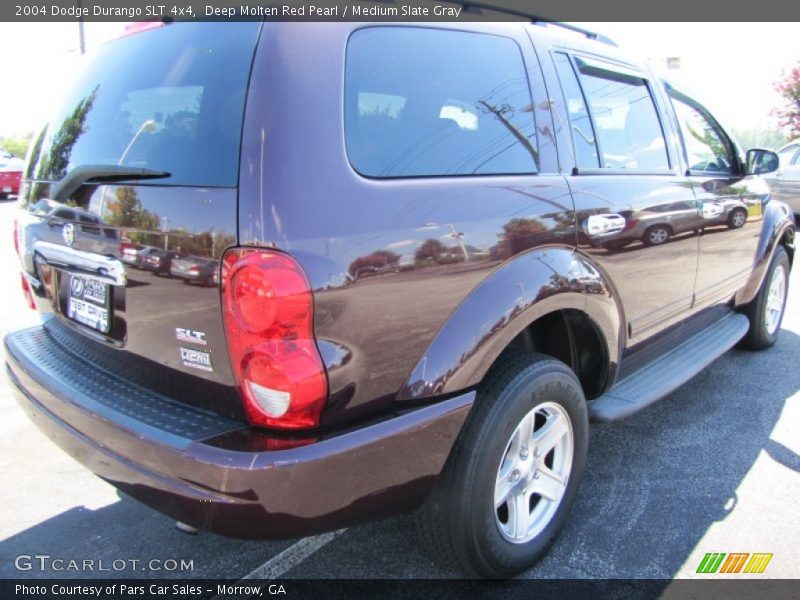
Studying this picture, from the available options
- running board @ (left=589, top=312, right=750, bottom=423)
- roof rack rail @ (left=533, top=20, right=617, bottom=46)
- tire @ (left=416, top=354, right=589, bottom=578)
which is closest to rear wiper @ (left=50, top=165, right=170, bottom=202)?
tire @ (left=416, top=354, right=589, bottom=578)

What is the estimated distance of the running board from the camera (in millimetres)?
2609

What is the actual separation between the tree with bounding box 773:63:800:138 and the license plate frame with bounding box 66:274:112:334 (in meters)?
23.0

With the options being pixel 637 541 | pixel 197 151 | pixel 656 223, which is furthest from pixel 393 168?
pixel 637 541

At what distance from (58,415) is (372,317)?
46.0 inches

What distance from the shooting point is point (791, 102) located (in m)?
19.9

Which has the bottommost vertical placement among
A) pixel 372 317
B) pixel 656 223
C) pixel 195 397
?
pixel 195 397

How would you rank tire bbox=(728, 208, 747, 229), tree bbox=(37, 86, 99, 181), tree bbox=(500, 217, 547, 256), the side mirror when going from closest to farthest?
1. tree bbox=(500, 217, 547, 256)
2. tree bbox=(37, 86, 99, 181)
3. tire bbox=(728, 208, 747, 229)
4. the side mirror

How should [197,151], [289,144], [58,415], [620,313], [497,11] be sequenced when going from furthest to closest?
[620,313]
[497,11]
[58,415]
[197,151]
[289,144]

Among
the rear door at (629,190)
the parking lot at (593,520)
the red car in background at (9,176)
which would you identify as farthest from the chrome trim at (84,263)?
the red car in background at (9,176)

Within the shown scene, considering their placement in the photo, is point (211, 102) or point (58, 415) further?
point (58, 415)

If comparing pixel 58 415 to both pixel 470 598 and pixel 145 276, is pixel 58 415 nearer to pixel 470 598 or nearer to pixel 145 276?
pixel 145 276

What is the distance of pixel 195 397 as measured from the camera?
1776 mm

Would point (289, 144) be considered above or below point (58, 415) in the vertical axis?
above

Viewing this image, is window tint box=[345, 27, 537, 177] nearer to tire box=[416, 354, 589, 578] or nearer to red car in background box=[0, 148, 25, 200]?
tire box=[416, 354, 589, 578]
